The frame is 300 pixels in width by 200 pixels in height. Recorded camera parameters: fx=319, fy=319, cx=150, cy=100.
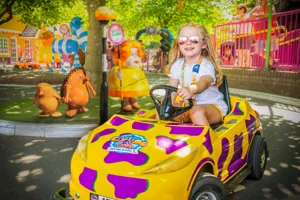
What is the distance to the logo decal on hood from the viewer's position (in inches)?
92.0

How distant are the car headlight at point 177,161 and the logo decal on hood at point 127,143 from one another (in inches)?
8.5

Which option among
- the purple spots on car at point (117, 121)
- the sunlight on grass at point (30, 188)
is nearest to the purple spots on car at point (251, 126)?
the purple spots on car at point (117, 121)

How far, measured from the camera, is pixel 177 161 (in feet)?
7.27

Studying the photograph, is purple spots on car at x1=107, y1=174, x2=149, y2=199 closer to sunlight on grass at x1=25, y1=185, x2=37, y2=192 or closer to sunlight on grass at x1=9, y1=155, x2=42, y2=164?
sunlight on grass at x1=25, y1=185, x2=37, y2=192

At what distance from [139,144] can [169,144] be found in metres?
0.22

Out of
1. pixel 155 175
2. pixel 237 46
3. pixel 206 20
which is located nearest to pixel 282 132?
pixel 155 175

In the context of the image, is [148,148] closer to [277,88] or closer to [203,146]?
[203,146]

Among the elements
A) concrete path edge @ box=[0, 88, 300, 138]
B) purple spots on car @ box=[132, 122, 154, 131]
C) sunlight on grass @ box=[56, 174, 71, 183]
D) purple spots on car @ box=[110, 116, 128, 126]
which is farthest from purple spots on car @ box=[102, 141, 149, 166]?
concrete path edge @ box=[0, 88, 300, 138]

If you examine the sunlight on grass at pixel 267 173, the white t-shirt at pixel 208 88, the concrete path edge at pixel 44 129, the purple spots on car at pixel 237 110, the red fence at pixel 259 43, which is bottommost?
the sunlight on grass at pixel 267 173

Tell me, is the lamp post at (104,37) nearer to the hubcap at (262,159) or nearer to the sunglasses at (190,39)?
the sunglasses at (190,39)

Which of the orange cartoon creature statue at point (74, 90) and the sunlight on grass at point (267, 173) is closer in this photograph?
the sunlight on grass at point (267, 173)

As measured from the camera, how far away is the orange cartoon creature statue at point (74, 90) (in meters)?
5.90

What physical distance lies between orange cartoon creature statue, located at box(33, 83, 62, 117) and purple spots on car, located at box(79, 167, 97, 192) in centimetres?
385

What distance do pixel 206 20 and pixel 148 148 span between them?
2089 centimetres
